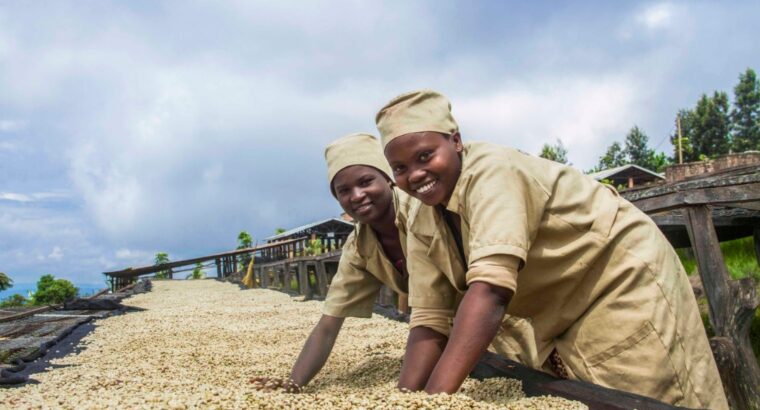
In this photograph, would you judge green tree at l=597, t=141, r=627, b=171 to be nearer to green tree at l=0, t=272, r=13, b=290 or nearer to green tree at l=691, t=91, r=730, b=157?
green tree at l=691, t=91, r=730, b=157

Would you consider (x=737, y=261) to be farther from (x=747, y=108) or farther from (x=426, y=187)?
(x=747, y=108)

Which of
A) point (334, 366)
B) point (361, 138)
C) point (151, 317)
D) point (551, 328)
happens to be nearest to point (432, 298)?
point (551, 328)

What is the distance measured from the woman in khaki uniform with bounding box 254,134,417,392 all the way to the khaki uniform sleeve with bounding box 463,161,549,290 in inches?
26.3

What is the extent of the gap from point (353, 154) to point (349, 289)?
2.10 ft

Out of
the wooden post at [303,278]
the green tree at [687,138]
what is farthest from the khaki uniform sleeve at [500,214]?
the green tree at [687,138]

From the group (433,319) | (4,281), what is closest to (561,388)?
(433,319)

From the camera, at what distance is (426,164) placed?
1844mm

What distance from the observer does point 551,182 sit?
1862 mm

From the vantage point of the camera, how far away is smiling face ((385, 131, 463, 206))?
1.84 meters

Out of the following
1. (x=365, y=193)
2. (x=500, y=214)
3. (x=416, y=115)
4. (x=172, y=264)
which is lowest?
(x=500, y=214)

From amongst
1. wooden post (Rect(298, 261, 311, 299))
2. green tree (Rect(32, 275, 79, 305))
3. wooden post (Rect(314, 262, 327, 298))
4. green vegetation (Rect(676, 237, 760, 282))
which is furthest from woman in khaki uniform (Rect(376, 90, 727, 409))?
green tree (Rect(32, 275, 79, 305))

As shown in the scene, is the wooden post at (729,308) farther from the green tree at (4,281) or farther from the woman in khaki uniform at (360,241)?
the green tree at (4,281)

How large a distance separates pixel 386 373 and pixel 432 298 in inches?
34.6

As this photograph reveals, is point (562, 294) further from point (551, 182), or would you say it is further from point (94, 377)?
point (94, 377)
